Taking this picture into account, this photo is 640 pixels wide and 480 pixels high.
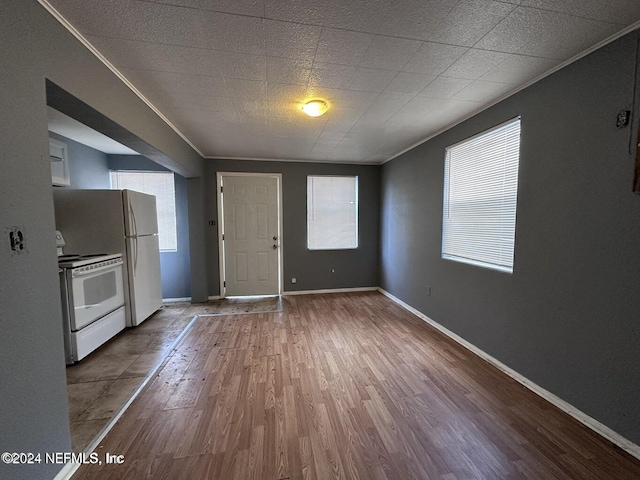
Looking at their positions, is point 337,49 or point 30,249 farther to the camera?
point 337,49

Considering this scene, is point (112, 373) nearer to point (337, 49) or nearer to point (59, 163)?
point (59, 163)

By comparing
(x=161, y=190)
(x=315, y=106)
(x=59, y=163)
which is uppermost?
(x=315, y=106)

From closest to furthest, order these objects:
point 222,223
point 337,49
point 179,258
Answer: point 337,49 < point 179,258 < point 222,223

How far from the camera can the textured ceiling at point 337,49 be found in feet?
4.49

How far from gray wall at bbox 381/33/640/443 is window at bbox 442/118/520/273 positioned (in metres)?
0.11

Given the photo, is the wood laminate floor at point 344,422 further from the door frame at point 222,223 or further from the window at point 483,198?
the door frame at point 222,223

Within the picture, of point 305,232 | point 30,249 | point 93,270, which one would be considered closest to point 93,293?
point 93,270

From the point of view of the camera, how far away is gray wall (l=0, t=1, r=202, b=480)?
1087 mm

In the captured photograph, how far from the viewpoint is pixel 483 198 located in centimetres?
269

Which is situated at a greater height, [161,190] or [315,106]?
[315,106]

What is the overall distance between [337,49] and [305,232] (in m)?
3.42

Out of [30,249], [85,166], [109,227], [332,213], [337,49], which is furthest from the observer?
[332,213]

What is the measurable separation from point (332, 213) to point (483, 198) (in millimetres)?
2748

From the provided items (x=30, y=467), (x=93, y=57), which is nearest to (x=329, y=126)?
(x=93, y=57)
